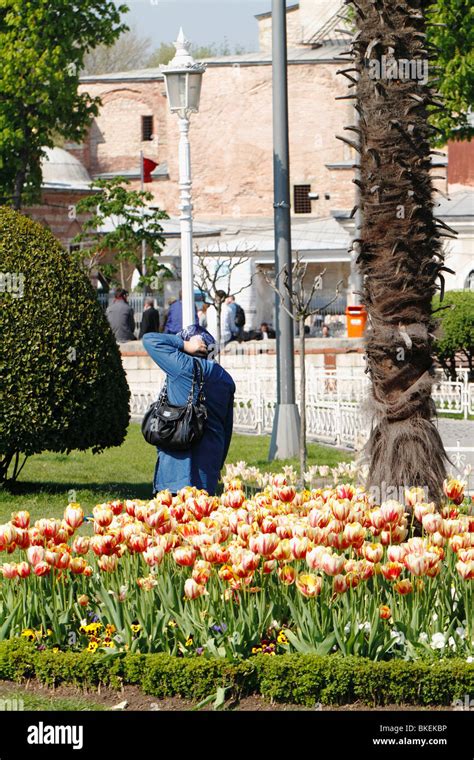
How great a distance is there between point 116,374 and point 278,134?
465cm

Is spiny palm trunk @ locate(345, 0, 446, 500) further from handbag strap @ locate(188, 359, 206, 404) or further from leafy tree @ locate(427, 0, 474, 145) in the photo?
leafy tree @ locate(427, 0, 474, 145)

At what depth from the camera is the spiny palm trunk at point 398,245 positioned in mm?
7523

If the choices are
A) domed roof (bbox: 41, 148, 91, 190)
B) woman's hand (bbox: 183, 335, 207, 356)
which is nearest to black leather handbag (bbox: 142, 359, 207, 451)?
woman's hand (bbox: 183, 335, 207, 356)

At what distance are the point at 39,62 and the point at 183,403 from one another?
87.5 feet

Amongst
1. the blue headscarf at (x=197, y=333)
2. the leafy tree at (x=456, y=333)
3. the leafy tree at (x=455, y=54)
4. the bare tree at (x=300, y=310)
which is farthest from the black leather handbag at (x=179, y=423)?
the leafy tree at (x=455, y=54)

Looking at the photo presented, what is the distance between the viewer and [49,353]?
34.6ft

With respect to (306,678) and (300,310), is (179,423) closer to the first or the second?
(306,678)

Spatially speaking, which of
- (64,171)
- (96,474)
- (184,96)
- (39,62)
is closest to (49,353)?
(96,474)

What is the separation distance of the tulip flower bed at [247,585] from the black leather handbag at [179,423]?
6.50 feet

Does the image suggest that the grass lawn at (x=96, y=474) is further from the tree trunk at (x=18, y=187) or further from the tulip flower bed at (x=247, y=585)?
the tree trunk at (x=18, y=187)

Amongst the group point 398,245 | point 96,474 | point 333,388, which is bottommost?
point 96,474

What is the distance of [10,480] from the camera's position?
11672 millimetres

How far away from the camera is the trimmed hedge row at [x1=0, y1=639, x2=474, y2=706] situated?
18.2 ft

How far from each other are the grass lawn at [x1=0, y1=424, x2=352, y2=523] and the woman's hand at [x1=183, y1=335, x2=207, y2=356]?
140 cm
